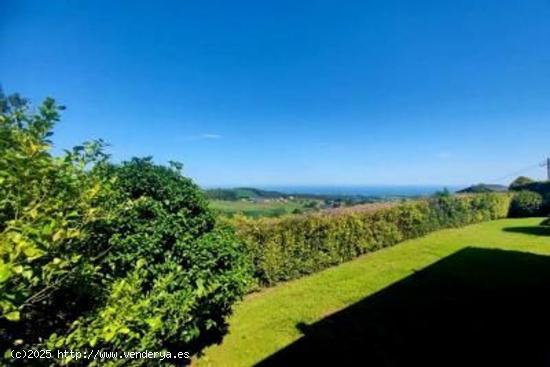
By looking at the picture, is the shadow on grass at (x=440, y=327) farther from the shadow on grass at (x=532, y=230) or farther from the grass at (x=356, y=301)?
the shadow on grass at (x=532, y=230)

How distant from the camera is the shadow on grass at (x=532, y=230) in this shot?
55.3 ft

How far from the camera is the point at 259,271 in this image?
395 inches

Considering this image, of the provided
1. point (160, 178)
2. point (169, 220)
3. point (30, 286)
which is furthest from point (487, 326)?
point (30, 286)

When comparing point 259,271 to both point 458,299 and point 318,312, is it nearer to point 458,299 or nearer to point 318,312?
point 318,312

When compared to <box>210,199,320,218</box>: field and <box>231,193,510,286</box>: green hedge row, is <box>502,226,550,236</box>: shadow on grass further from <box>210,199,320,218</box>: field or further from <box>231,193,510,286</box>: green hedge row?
<box>210,199,320,218</box>: field

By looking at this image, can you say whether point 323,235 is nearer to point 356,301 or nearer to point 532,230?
point 356,301

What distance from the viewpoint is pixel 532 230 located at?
17891 millimetres

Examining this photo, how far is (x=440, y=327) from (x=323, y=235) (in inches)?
229

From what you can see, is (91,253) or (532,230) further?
(532,230)

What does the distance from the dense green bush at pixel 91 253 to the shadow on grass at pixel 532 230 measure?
1736 cm

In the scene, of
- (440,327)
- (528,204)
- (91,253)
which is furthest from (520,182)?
(91,253)

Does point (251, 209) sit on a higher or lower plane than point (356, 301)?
higher

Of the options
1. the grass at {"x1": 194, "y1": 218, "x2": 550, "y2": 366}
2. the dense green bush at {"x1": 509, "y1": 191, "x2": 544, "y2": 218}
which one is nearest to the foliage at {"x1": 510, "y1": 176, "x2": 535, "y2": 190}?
the dense green bush at {"x1": 509, "y1": 191, "x2": 544, "y2": 218}

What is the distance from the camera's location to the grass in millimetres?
6016
